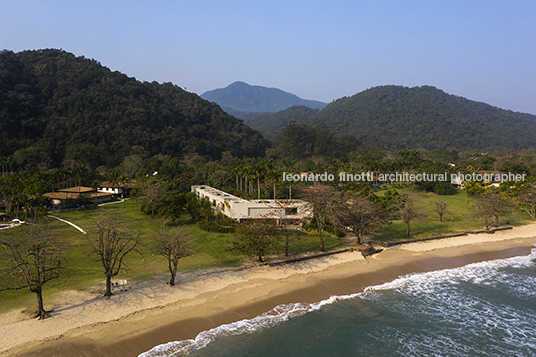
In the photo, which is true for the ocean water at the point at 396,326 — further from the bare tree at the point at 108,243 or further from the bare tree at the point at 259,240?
the bare tree at the point at 108,243

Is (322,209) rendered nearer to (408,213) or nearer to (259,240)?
(259,240)

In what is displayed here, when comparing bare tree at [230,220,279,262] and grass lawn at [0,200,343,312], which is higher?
bare tree at [230,220,279,262]

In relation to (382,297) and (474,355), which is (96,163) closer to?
(382,297)

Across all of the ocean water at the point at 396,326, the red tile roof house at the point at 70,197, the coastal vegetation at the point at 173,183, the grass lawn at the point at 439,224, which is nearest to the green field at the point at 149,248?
the grass lawn at the point at 439,224

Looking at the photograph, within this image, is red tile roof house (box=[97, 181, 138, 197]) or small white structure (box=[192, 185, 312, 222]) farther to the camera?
red tile roof house (box=[97, 181, 138, 197])

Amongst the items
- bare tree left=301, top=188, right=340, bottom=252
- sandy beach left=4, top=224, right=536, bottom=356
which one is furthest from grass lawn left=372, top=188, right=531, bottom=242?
bare tree left=301, top=188, right=340, bottom=252

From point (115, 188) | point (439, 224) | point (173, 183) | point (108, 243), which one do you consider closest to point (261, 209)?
point (108, 243)

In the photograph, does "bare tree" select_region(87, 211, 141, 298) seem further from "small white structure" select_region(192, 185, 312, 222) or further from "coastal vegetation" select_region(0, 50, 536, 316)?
"small white structure" select_region(192, 185, 312, 222)
